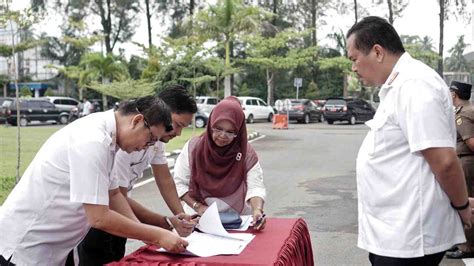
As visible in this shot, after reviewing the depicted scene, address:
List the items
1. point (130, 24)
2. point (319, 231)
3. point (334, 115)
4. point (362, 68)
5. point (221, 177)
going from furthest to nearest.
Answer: point (130, 24) < point (334, 115) < point (319, 231) < point (221, 177) < point (362, 68)

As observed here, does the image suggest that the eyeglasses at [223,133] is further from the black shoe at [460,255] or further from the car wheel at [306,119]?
the car wheel at [306,119]

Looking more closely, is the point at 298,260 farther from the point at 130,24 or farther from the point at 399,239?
the point at 130,24

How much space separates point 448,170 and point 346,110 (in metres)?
25.7

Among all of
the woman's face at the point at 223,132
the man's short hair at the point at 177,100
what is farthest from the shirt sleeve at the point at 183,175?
the man's short hair at the point at 177,100

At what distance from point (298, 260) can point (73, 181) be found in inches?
48.0

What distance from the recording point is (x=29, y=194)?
2.30 meters

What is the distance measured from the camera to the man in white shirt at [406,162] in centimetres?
211

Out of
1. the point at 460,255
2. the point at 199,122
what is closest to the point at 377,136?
the point at 460,255

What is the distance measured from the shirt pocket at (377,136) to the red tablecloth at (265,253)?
603 millimetres

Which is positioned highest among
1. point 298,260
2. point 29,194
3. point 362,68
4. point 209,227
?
point 362,68

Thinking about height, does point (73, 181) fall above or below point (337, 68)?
below

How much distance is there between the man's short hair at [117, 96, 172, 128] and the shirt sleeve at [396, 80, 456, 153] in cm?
91

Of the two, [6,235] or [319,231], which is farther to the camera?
[319,231]

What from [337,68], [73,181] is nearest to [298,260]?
[73,181]
